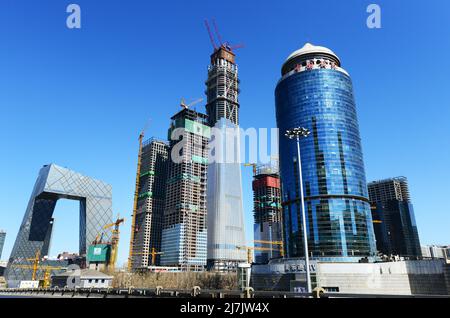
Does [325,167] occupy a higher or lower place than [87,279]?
higher

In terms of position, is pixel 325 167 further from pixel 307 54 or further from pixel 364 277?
pixel 307 54

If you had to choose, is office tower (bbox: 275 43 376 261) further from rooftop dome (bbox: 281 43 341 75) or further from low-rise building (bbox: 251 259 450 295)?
low-rise building (bbox: 251 259 450 295)

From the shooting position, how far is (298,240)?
6102 inches

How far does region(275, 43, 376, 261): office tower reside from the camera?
148m

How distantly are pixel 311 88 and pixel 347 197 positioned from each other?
6073 cm

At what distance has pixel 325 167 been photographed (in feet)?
503

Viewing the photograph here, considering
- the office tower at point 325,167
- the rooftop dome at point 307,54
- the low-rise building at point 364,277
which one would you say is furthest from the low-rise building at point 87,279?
the rooftop dome at point 307,54

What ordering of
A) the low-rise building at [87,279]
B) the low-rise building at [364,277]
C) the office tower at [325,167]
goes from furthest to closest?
the office tower at [325,167] → the low-rise building at [87,279] → the low-rise building at [364,277]

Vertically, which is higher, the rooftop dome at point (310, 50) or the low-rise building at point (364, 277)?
the rooftop dome at point (310, 50)

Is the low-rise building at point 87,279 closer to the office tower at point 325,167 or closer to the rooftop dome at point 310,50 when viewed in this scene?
the office tower at point 325,167

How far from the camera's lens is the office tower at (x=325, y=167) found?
148 meters

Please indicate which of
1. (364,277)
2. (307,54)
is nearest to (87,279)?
(364,277)
